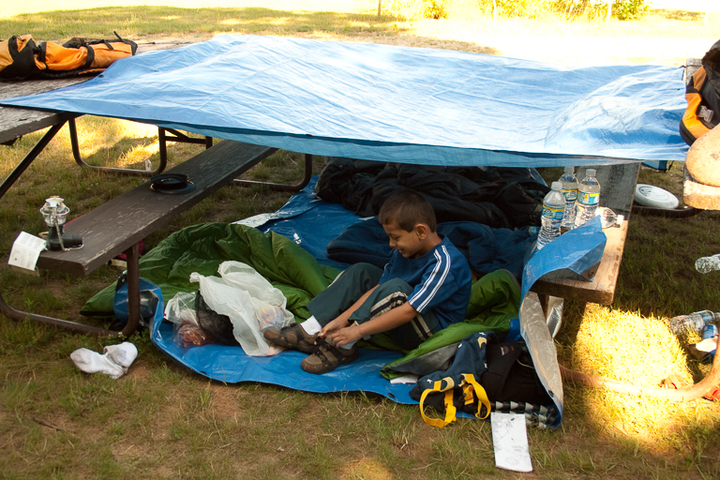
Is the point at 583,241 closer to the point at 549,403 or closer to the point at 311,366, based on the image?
the point at 549,403

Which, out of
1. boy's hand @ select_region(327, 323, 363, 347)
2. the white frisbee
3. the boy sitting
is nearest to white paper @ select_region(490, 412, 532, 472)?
the boy sitting

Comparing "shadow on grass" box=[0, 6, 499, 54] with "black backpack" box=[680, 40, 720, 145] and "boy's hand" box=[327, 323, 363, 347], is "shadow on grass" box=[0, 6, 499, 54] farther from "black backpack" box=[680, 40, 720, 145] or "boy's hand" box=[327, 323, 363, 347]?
"boy's hand" box=[327, 323, 363, 347]

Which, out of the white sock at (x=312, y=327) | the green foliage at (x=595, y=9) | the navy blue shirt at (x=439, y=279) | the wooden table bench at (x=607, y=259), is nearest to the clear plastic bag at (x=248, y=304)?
the white sock at (x=312, y=327)

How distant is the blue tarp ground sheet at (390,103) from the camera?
2543 mm

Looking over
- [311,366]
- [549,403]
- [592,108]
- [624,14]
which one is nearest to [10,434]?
[311,366]

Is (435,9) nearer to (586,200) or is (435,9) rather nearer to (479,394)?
(586,200)

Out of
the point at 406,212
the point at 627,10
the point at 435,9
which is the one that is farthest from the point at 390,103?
the point at 627,10

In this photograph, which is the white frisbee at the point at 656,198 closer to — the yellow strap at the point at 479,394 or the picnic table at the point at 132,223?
the picnic table at the point at 132,223

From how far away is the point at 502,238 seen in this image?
11.2 ft

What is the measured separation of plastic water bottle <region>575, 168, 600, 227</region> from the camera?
2.59 m

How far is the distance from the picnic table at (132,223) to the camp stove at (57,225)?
38mm

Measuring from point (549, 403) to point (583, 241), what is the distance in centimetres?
66

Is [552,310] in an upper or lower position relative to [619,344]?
upper

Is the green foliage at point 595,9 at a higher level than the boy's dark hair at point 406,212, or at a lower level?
higher
